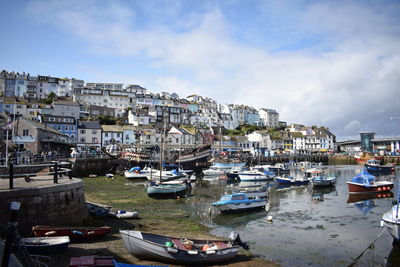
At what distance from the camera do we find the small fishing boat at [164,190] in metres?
31.1

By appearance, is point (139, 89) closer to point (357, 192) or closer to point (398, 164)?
point (398, 164)

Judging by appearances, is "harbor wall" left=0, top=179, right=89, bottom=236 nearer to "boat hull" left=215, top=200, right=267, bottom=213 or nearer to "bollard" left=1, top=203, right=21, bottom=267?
"bollard" left=1, top=203, right=21, bottom=267

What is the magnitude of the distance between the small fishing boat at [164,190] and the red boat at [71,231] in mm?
15156

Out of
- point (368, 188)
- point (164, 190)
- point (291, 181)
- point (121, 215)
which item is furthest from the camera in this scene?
point (291, 181)

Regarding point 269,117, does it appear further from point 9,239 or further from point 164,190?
point 9,239

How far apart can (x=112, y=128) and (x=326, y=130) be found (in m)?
92.1

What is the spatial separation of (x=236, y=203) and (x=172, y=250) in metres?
13.0

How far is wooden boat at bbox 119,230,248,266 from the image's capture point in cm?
1335

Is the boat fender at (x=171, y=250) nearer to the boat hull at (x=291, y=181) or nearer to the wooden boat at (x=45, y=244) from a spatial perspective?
the wooden boat at (x=45, y=244)

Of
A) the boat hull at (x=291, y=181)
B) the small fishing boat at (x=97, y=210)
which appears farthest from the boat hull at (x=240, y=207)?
the boat hull at (x=291, y=181)

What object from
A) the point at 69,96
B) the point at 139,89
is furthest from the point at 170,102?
the point at 69,96

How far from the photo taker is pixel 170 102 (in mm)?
129625

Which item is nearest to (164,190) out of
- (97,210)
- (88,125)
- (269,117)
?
(97,210)

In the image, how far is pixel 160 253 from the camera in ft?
44.0
